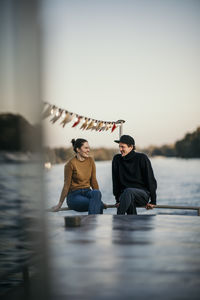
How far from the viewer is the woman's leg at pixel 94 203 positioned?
3.47 meters

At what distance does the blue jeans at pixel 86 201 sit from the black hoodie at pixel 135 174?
Answer: 152 millimetres

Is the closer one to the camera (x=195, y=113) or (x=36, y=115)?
(x=36, y=115)

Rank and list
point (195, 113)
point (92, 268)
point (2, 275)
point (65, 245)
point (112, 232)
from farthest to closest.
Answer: point (195, 113) → point (112, 232) → point (65, 245) → point (92, 268) → point (2, 275)

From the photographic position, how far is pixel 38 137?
547mm

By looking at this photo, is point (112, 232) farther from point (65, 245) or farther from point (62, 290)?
point (62, 290)

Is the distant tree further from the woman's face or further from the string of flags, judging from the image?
the woman's face

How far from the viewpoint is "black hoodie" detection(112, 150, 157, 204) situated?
361 cm

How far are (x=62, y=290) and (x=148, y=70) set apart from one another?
4225 cm

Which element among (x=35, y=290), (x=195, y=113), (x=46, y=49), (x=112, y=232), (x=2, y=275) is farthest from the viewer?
(x=195, y=113)

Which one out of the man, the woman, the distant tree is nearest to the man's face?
the man

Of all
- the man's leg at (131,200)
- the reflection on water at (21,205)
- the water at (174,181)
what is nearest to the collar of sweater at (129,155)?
the man's leg at (131,200)

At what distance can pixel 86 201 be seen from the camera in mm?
3568

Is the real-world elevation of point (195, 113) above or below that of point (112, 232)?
above

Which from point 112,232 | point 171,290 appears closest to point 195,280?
point 171,290
